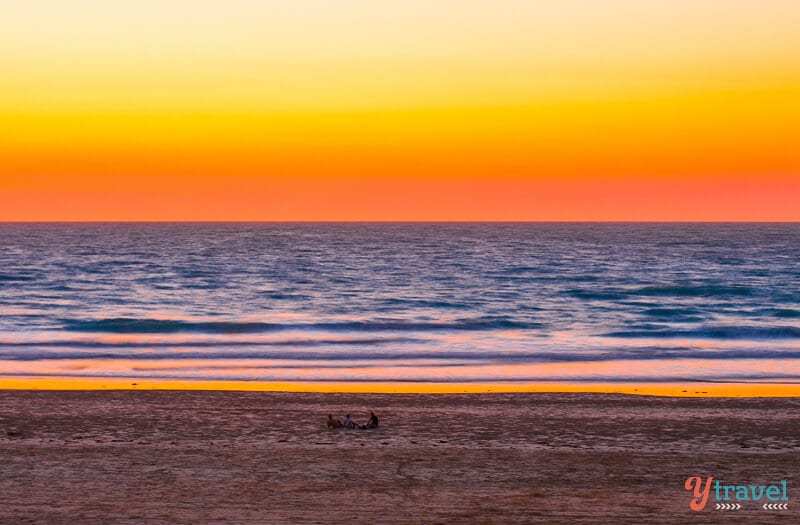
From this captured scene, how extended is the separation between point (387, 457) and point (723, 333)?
1081 inches

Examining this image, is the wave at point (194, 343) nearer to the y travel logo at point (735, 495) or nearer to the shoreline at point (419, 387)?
the shoreline at point (419, 387)

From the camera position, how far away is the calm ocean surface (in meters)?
25.2

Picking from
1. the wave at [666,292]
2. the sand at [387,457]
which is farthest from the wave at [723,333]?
the sand at [387,457]

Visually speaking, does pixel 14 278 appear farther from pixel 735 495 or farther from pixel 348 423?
pixel 735 495

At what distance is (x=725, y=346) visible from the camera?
31.8 m

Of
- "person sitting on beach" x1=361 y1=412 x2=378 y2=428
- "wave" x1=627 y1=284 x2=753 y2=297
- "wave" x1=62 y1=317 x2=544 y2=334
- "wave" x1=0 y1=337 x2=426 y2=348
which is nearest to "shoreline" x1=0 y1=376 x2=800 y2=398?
"person sitting on beach" x1=361 y1=412 x2=378 y2=428

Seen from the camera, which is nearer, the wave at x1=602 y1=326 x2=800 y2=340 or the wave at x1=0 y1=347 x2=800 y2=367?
the wave at x1=0 y1=347 x2=800 y2=367

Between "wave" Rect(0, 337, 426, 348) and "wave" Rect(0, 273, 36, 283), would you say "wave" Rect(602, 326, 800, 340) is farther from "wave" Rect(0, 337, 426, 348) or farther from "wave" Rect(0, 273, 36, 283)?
"wave" Rect(0, 273, 36, 283)

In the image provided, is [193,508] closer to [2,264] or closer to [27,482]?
[27,482]

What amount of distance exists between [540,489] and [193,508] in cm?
438

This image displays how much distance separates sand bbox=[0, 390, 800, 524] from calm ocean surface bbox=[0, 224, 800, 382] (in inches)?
232

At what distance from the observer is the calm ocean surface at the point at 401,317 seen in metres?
25.2

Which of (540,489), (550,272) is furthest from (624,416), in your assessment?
(550,272)

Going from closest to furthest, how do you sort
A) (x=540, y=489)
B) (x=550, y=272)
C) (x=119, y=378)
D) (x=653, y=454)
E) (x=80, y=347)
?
(x=540, y=489)
(x=653, y=454)
(x=119, y=378)
(x=80, y=347)
(x=550, y=272)
